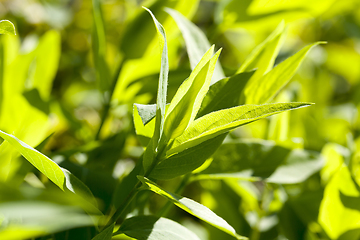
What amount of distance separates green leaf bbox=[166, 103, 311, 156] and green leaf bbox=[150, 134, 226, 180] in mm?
12

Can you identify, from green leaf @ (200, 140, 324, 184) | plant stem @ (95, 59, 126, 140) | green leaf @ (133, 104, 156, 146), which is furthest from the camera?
plant stem @ (95, 59, 126, 140)

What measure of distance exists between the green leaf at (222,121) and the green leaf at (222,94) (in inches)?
1.9

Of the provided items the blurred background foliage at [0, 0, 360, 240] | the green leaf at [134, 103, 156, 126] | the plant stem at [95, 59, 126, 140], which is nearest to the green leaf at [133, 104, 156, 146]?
the green leaf at [134, 103, 156, 126]

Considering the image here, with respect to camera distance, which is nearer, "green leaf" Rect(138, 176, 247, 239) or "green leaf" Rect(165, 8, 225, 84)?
"green leaf" Rect(138, 176, 247, 239)

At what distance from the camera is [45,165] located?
0.26m

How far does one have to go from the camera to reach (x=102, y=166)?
0.49m

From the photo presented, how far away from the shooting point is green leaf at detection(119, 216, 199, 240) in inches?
10.9

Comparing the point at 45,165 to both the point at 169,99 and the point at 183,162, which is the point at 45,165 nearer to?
the point at 183,162

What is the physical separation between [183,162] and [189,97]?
0.20 feet

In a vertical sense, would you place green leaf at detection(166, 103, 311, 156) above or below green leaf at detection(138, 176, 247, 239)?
above

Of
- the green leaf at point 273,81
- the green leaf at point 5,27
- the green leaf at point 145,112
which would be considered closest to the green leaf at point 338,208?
the green leaf at point 273,81

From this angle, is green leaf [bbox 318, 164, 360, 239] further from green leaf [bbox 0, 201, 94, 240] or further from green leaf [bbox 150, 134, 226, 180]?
green leaf [bbox 0, 201, 94, 240]

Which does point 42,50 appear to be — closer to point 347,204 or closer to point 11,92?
point 11,92

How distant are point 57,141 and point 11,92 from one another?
0.32 metres
